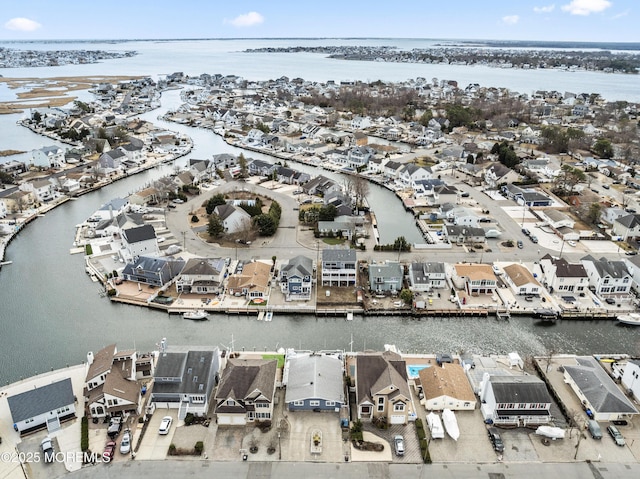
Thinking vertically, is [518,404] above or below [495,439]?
above

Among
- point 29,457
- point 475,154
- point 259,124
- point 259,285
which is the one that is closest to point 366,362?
point 259,285

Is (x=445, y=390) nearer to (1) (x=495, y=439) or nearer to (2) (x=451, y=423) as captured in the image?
(2) (x=451, y=423)

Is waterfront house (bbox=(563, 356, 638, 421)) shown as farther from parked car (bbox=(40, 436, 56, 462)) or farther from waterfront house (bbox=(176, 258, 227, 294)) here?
Result: parked car (bbox=(40, 436, 56, 462))

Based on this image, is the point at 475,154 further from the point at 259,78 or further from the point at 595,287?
the point at 259,78

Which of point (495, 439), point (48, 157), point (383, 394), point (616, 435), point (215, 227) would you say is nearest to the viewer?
point (495, 439)

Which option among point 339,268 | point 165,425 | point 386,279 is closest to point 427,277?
point 386,279

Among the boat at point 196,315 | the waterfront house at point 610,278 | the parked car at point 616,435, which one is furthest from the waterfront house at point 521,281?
the boat at point 196,315
